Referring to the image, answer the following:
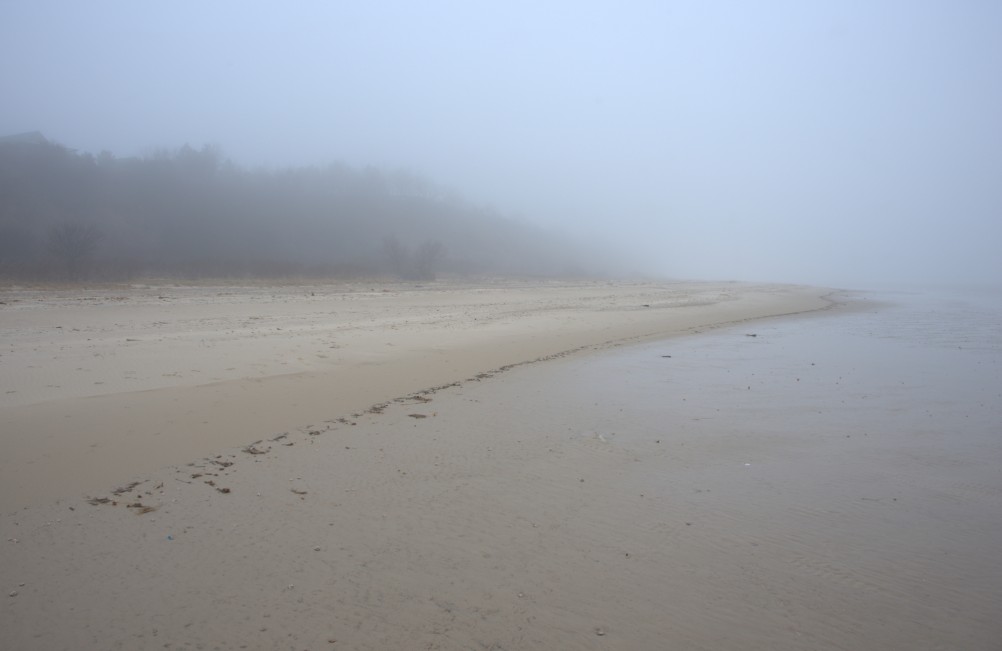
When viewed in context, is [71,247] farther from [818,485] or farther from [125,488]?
[818,485]

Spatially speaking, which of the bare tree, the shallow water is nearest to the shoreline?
the shallow water

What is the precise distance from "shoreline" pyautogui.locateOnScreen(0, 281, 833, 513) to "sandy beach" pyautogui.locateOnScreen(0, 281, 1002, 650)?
0.05 m

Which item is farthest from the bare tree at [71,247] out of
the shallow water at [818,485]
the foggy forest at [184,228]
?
the shallow water at [818,485]

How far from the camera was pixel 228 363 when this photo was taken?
8836mm

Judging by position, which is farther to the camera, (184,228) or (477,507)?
(184,228)

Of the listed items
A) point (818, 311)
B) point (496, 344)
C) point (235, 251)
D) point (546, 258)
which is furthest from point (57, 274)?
point (546, 258)

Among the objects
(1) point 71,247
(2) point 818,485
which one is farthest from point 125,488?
(1) point 71,247

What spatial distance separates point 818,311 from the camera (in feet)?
78.8

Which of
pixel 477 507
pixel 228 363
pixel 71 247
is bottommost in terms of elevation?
pixel 477 507

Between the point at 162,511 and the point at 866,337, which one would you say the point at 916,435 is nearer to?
the point at 162,511

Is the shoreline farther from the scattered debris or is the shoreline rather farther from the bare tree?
the bare tree

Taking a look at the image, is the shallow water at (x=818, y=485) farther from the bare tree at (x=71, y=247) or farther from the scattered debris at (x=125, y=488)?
the bare tree at (x=71, y=247)

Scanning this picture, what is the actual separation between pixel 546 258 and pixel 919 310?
53.4 metres

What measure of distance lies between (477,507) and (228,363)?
615 centimetres
